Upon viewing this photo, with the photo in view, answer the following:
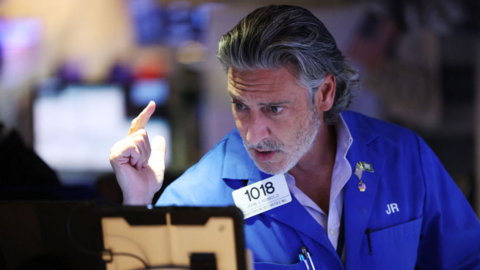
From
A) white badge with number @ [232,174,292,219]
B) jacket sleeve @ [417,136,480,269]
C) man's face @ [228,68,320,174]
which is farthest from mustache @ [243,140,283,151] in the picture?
jacket sleeve @ [417,136,480,269]

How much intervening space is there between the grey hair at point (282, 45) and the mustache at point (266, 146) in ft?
0.68

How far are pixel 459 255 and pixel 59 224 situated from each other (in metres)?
1.38

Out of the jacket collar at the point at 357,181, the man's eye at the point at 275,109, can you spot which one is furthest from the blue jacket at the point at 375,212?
the man's eye at the point at 275,109

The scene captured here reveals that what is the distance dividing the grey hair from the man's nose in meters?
0.16

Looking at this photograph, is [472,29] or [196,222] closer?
[196,222]

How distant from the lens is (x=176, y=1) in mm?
4883

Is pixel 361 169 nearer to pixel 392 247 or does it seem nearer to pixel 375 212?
pixel 375 212

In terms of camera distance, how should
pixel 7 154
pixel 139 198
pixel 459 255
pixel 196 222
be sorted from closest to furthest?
pixel 196 222
pixel 139 198
pixel 459 255
pixel 7 154

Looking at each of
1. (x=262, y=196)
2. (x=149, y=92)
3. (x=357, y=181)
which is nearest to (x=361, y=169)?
(x=357, y=181)

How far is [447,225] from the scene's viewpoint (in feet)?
5.62

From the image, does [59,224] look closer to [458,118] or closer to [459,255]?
[459,255]

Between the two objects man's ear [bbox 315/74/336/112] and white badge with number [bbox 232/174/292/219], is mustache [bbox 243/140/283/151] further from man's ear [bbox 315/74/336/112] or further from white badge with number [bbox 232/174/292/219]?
man's ear [bbox 315/74/336/112]

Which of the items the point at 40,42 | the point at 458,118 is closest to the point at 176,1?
the point at 40,42

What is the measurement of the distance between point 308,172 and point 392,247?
401mm
